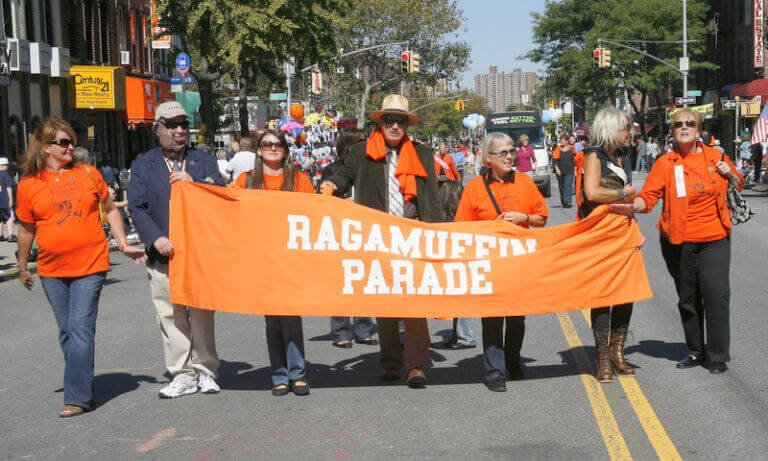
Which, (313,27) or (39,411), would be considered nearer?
(39,411)

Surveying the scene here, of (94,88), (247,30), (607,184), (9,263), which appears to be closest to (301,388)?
(607,184)

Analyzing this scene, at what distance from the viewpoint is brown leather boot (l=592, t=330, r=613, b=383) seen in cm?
730

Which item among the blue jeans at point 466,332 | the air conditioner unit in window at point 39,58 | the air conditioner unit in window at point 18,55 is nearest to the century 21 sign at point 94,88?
the air conditioner unit in window at point 39,58

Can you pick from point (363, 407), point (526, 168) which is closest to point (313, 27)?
point (526, 168)

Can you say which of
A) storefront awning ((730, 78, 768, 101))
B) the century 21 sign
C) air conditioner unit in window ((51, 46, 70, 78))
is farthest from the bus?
storefront awning ((730, 78, 768, 101))

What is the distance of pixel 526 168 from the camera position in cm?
2488

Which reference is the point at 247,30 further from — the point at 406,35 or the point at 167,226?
the point at 406,35

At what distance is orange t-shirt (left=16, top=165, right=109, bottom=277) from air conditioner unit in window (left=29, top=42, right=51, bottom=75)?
75.4 feet

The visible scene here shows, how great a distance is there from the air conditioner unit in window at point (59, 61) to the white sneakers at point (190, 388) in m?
24.7

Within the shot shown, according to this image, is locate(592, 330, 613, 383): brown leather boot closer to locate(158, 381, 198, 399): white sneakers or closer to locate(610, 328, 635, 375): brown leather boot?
locate(610, 328, 635, 375): brown leather boot

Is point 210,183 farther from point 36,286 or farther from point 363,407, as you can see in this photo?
point 36,286

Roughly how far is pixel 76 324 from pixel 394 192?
2348 mm

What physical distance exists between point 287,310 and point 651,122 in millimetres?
81839

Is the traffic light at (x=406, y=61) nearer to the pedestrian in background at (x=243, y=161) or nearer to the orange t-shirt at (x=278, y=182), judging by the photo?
the pedestrian in background at (x=243, y=161)
